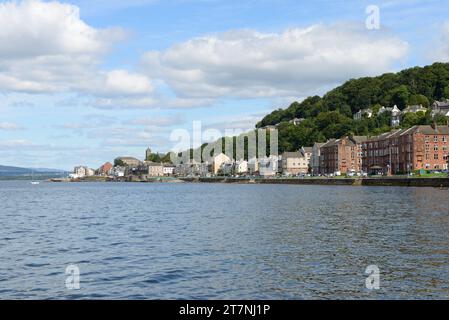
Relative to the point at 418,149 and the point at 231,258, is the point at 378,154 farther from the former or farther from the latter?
the point at 231,258

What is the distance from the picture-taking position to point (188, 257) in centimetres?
2986

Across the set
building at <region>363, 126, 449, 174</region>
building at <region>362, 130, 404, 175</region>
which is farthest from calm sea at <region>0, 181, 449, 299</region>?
building at <region>362, 130, 404, 175</region>

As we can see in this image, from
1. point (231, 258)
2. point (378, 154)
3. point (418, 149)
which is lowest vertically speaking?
point (231, 258)

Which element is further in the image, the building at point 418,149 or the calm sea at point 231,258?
the building at point 418,149

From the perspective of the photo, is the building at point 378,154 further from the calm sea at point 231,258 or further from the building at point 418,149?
the calm sea at point 231,258

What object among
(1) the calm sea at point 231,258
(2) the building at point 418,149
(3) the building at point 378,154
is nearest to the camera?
(1) the calm sea at point 231,258

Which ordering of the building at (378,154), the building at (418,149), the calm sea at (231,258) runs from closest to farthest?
Result: the calm sea at (231,258) < the building at (418,149) < the building at (378,154)

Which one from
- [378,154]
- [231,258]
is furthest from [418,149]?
[231,258]

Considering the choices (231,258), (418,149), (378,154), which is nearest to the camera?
(231,258)

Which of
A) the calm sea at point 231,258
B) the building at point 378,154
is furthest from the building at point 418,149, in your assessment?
the calm sea at point 231,258

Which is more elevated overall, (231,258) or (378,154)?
(378,154)

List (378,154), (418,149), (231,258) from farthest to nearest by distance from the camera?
1. (378,154)
2. (418,149)
3. (231,258)

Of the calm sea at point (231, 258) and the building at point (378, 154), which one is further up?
the building at point (378, 154)

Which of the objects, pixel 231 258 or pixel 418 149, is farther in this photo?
pixel 418 149
